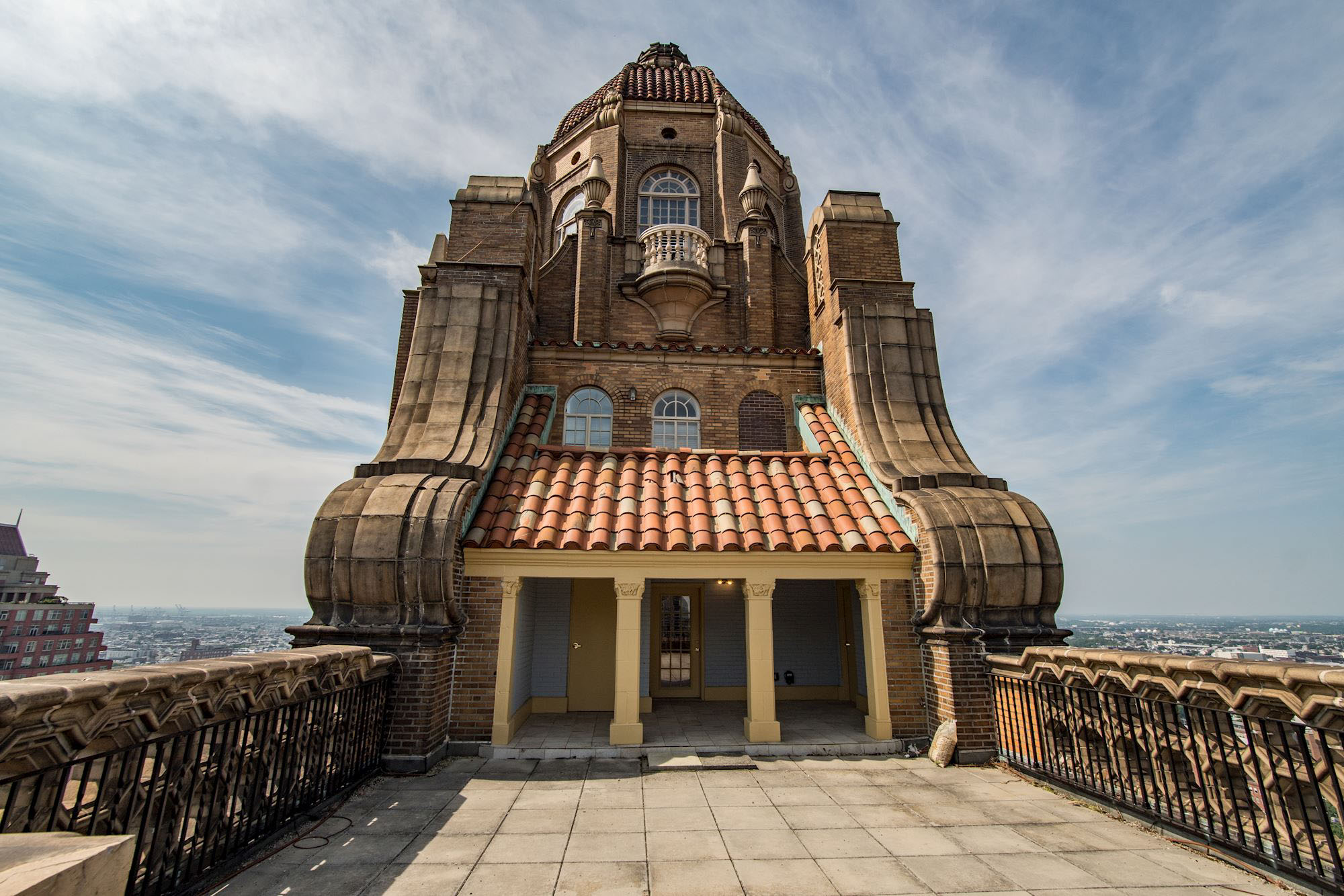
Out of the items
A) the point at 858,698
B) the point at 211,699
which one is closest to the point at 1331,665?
the point at 858,698

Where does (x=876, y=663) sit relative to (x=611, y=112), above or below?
below

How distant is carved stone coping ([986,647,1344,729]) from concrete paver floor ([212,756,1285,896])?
127 cm

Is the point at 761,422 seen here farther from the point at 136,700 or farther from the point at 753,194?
the point at 136,700

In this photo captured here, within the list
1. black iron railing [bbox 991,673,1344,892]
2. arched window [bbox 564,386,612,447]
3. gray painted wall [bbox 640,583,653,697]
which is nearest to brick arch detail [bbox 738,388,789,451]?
arched window [bbox 564,386,612,447]

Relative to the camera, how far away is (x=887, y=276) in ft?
36.3

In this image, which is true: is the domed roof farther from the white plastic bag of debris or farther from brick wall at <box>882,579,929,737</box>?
the white plastic bag of debris

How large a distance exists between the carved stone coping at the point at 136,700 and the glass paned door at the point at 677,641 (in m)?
6.87

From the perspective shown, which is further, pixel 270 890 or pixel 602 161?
pixel 602 161

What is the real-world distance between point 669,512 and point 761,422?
3.95m

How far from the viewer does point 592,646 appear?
35.8 feet

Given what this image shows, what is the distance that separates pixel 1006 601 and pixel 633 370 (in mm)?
7594

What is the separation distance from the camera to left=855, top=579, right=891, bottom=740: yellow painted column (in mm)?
8078

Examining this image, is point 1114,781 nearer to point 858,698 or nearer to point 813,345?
point 858,698

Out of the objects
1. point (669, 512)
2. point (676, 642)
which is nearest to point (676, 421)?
Answer: point (669, 512)
